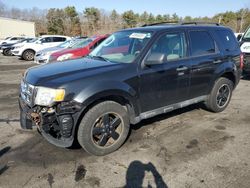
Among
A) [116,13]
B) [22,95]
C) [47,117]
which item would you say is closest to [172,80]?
[47,117]

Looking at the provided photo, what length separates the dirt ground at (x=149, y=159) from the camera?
3383 millimetres

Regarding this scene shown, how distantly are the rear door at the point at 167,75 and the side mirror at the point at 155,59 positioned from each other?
2.8 inches

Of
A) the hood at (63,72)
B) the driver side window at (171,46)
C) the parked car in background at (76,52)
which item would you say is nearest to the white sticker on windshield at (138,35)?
the driver side window at (171,46)

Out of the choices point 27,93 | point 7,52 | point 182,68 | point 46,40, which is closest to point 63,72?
point 27,93

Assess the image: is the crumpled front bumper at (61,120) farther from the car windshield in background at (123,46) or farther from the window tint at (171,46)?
the window tint at (171,46)

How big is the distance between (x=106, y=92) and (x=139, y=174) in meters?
1.21

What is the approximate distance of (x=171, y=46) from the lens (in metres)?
4.74

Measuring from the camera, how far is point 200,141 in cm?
447

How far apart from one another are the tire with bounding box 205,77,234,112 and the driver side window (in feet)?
4.17

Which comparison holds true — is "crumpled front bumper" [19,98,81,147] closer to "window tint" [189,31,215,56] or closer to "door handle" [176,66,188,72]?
"door handle" [176,66,188,72]

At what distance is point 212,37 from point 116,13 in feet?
184

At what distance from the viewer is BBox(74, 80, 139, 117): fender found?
365 centimetres

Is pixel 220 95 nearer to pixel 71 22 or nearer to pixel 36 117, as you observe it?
pixel 36 117

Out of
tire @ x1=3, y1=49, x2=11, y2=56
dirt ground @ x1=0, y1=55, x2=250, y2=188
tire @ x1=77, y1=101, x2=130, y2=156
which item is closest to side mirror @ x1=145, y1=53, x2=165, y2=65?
tire @ x1=77, y1=101, x2=130, y2=156
